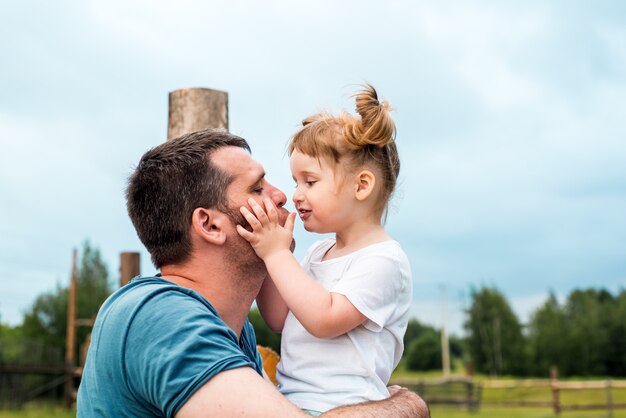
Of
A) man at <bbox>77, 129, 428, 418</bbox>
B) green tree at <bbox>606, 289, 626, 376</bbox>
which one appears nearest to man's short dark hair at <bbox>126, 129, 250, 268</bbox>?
man at <bbox>77, 129, 428, 418</bbox>

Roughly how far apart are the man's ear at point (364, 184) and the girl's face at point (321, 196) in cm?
2

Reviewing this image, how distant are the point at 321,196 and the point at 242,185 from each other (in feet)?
0.95

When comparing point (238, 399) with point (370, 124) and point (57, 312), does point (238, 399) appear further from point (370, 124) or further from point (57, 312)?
point (57, 312)

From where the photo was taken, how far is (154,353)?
193cm

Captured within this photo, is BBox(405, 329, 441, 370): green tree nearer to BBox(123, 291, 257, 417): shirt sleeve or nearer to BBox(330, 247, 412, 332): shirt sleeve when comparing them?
BBox(330, 247, 412, 332): shirt sleeve

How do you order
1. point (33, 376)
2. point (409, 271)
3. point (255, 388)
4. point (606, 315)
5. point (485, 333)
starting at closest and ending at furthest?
point (255, 388) < point (409, 271) < point (33, 376) < point (606, 315) < point (485, 333)

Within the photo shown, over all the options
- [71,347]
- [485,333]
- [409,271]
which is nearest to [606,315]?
[485,333]

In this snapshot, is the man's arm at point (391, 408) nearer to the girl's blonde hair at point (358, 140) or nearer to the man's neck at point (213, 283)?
the man's neck at point (213, 283)

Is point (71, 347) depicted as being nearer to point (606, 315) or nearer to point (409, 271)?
point (409, 271)

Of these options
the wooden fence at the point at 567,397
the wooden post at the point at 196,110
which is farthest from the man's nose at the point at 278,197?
the wooden fence at the point at 567,397

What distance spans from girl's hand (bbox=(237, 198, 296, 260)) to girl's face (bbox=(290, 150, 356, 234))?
19 cm

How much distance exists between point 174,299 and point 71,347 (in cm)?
2100

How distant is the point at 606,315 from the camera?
155 ft

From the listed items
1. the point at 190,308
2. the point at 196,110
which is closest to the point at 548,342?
the point at 196,110
